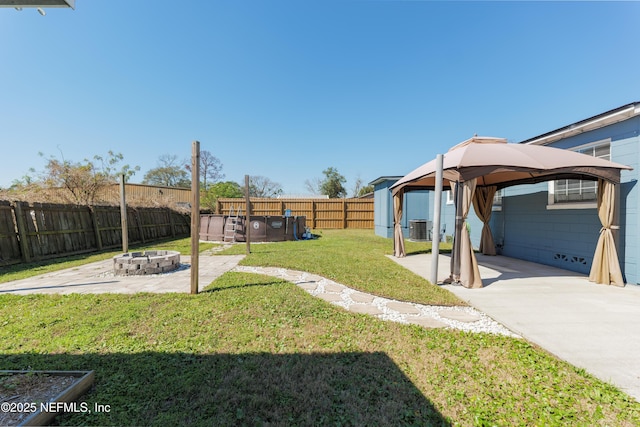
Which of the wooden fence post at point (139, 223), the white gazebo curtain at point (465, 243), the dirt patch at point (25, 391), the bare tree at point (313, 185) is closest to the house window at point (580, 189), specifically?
the white gazebo curtain at point (465, 243)

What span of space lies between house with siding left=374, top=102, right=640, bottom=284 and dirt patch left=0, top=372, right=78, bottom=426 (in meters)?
7.72

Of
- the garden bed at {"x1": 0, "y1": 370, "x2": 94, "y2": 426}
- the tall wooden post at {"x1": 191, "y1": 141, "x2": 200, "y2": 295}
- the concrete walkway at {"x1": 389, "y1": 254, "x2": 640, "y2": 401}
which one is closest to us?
the garden bed at {"x1": 0, "y1": 370, "x2": 94, "y2": 426}

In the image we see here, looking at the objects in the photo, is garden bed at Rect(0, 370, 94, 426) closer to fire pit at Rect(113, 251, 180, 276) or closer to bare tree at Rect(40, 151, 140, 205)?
fire pit at Rect(113, 251, 180, 276)

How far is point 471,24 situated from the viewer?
708 centimetres

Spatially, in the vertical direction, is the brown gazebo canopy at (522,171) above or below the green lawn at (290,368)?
above

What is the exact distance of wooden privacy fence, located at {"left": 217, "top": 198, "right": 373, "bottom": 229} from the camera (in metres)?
16.6

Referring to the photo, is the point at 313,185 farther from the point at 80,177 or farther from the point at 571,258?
the point at 571,258

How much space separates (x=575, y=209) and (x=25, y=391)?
856cm

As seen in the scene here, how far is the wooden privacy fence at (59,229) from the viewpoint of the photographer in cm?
597

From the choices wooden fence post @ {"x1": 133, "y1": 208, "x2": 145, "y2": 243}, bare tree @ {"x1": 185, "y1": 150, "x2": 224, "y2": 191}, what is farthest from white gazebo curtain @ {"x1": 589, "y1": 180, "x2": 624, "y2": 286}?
bare tree @ {"x1": 185, "y1": 150, "x2": 224, "y2": 191}

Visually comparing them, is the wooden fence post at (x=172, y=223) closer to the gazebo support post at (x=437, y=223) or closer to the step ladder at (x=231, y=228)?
the step ladder at (x=231, y=228)

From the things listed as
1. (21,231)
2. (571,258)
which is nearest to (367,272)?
(571,258)

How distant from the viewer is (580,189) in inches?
212

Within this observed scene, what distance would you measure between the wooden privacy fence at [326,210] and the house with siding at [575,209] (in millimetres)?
9167
